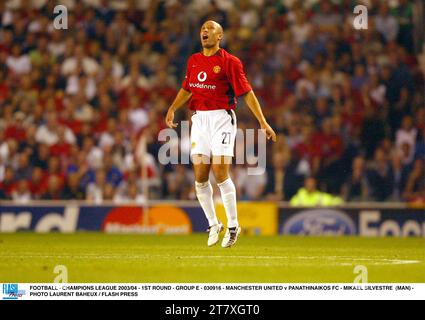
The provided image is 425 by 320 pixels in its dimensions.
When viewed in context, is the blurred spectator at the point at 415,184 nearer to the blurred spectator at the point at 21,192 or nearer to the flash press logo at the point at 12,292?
the blurred spectator at the point at 21,192

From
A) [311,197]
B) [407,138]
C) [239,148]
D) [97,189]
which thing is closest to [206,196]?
[311,197]

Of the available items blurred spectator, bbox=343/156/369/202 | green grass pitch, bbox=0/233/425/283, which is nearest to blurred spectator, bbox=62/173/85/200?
green grass pitch, bbox=0/233/425/283

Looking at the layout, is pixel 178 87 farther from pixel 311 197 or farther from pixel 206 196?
pixel 206 196

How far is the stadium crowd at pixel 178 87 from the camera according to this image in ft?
64.8

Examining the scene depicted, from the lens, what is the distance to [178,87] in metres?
21.9

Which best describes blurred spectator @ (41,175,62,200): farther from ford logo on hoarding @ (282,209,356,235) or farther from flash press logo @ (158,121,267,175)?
ford logo on hoarding @ (282,209,356,235)

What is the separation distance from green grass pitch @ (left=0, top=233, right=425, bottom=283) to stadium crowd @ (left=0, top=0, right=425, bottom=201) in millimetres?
3671

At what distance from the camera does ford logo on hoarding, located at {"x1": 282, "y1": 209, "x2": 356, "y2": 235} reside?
741 inches

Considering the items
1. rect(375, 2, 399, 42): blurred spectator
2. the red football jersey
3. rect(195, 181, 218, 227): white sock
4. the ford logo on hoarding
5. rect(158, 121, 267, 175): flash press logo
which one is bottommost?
the ford logo on hoarding
